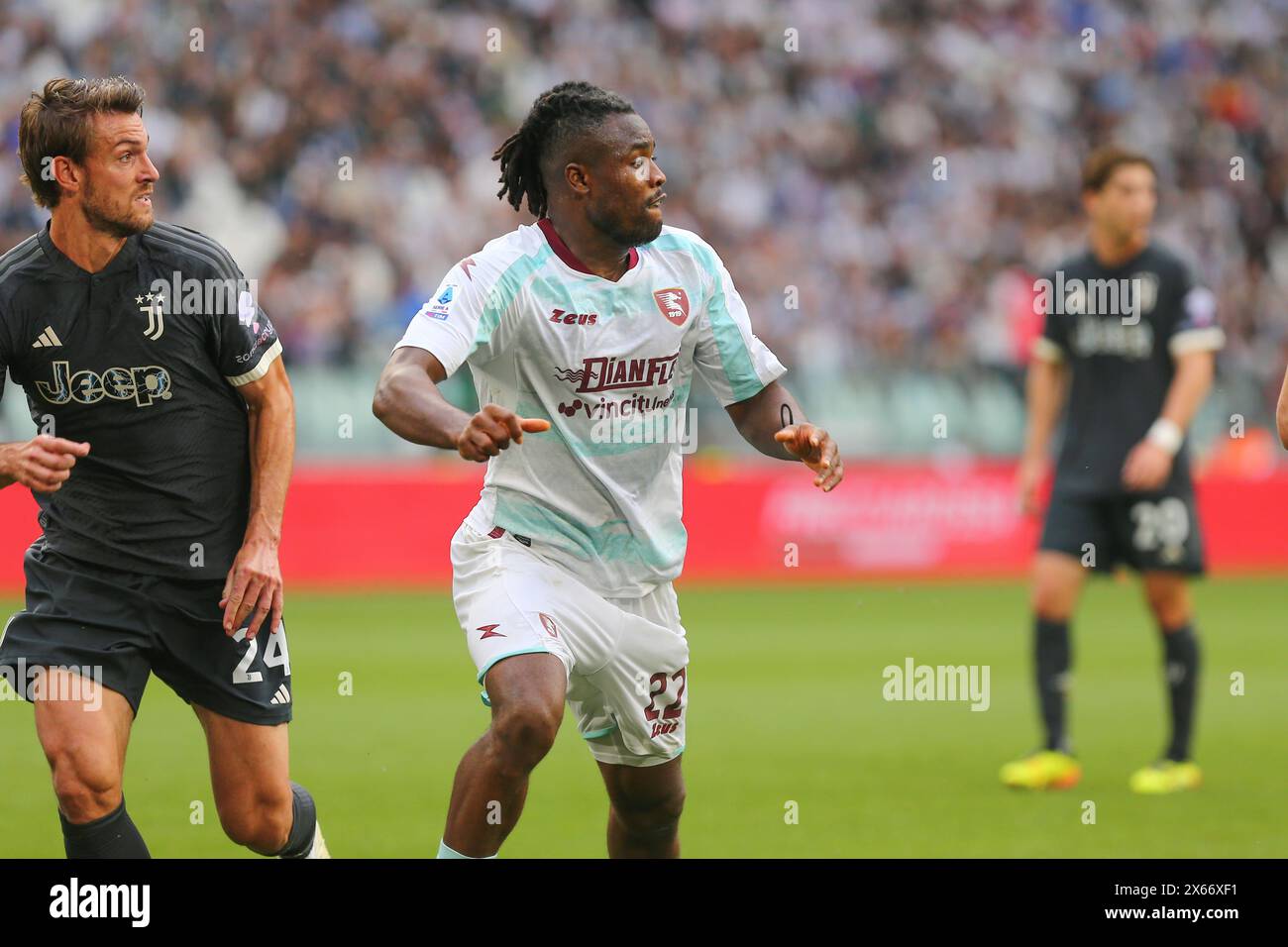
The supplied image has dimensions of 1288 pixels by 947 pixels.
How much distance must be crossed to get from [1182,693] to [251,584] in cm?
478

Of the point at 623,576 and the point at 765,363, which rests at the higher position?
the point at 765,363

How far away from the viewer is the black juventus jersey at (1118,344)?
8.22 m

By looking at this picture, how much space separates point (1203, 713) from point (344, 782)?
5272 mm

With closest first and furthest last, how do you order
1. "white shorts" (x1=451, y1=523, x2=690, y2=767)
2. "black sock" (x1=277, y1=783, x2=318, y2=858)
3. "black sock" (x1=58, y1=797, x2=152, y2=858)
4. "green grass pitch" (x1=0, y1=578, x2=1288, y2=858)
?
1. "black sock" (x1=58, y1=797, x2=152, y2=858)
2. "white shorts" (x1=451, y1=523, x2=690, y2=767)
3. "black sock" (x1=277, y1=783, x2=318, y2=858)
4. "green grass pitch" (x1=0, y1=578, x2=1288, y2=858)

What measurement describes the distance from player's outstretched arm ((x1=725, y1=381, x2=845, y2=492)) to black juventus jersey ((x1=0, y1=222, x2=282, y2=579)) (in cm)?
152

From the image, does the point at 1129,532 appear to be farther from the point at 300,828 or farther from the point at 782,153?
the point at 782,153

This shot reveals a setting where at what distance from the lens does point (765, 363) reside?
18.5 ft

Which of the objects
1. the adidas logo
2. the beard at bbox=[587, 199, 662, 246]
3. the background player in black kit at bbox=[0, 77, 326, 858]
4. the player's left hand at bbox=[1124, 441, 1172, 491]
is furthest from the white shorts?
the player's left hand at bbox=[1124, 441, 1172, 491]

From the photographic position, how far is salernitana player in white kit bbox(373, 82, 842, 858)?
5.22 metres

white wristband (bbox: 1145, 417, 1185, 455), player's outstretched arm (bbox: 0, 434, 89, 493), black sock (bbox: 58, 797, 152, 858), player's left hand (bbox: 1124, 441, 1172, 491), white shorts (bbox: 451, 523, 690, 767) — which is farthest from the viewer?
white wristband (bbox: 1145, 417, 1185, 455)

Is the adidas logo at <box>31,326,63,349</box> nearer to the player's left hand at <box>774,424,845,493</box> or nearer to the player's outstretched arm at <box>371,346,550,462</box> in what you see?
the player's outstretched arm at <box>371,346,550,462</box>

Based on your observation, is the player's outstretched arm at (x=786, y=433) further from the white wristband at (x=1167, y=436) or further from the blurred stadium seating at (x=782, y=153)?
the blurred stadium seating at (x=782, y=153)

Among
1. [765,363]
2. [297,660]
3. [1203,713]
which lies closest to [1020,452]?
[1203,713]

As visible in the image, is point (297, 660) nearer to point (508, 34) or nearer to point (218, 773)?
point (218, 773)
